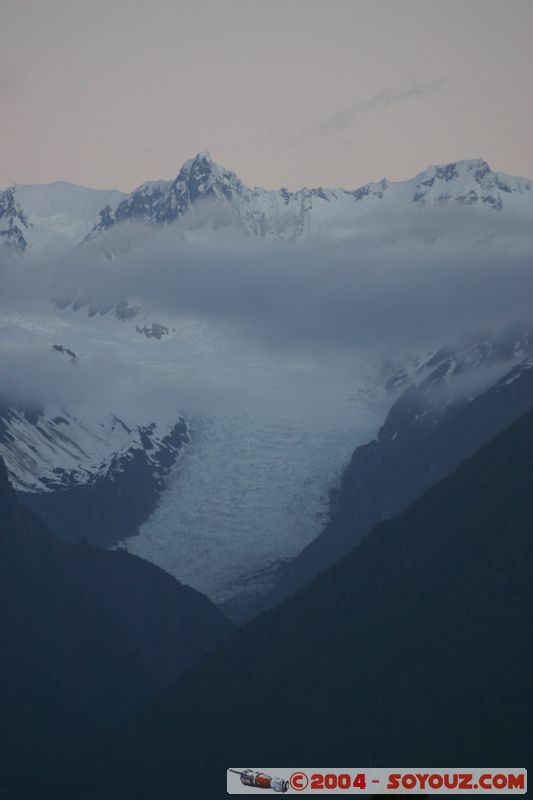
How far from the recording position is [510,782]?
302 feet

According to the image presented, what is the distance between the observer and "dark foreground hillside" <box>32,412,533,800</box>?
16762 centimetres

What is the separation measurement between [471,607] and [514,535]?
27.5 feet

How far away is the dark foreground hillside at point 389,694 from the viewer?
167625 millimetres

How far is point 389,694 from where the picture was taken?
175875 millimetres
